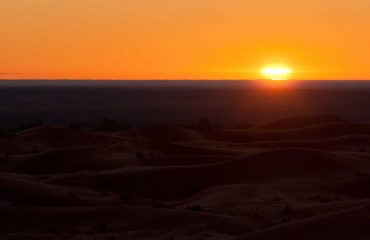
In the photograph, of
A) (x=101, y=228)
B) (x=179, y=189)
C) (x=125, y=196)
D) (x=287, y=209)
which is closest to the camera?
(x=101, y=228)

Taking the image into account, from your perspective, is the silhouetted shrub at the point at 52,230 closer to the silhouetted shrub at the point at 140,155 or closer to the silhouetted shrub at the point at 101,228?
the silhouetted shrub at the point at 101,228

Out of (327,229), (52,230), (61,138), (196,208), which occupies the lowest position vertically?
(52,230)

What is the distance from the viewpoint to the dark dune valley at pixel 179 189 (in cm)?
1850

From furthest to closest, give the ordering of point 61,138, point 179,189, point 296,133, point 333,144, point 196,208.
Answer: point 296,133
point 61,138
point 333,144
point 179,189
point 196,208

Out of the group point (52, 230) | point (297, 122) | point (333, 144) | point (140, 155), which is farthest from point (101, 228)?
point (297, 122)

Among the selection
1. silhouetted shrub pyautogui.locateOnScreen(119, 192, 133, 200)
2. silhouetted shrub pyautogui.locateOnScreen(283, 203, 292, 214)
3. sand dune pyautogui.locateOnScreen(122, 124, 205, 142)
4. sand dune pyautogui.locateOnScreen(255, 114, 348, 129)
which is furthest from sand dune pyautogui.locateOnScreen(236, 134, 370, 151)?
silhouetted shrub pyautogui.locateOnScreen(283, 203, 292, 214)

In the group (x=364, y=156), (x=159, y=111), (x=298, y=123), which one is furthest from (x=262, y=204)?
(x=159, y=111)

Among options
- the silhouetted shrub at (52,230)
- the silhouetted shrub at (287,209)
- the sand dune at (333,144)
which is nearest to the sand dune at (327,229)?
the silhouetted shrub at (287,209)

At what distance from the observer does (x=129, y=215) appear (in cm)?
2058

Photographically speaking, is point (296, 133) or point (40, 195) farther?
point (296, 133)

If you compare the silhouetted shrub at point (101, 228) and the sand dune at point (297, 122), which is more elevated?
the sand dune at point (297, 122)

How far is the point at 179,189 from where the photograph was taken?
29.8 m

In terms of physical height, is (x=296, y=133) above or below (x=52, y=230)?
above

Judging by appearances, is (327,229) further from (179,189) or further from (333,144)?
(333,144)
